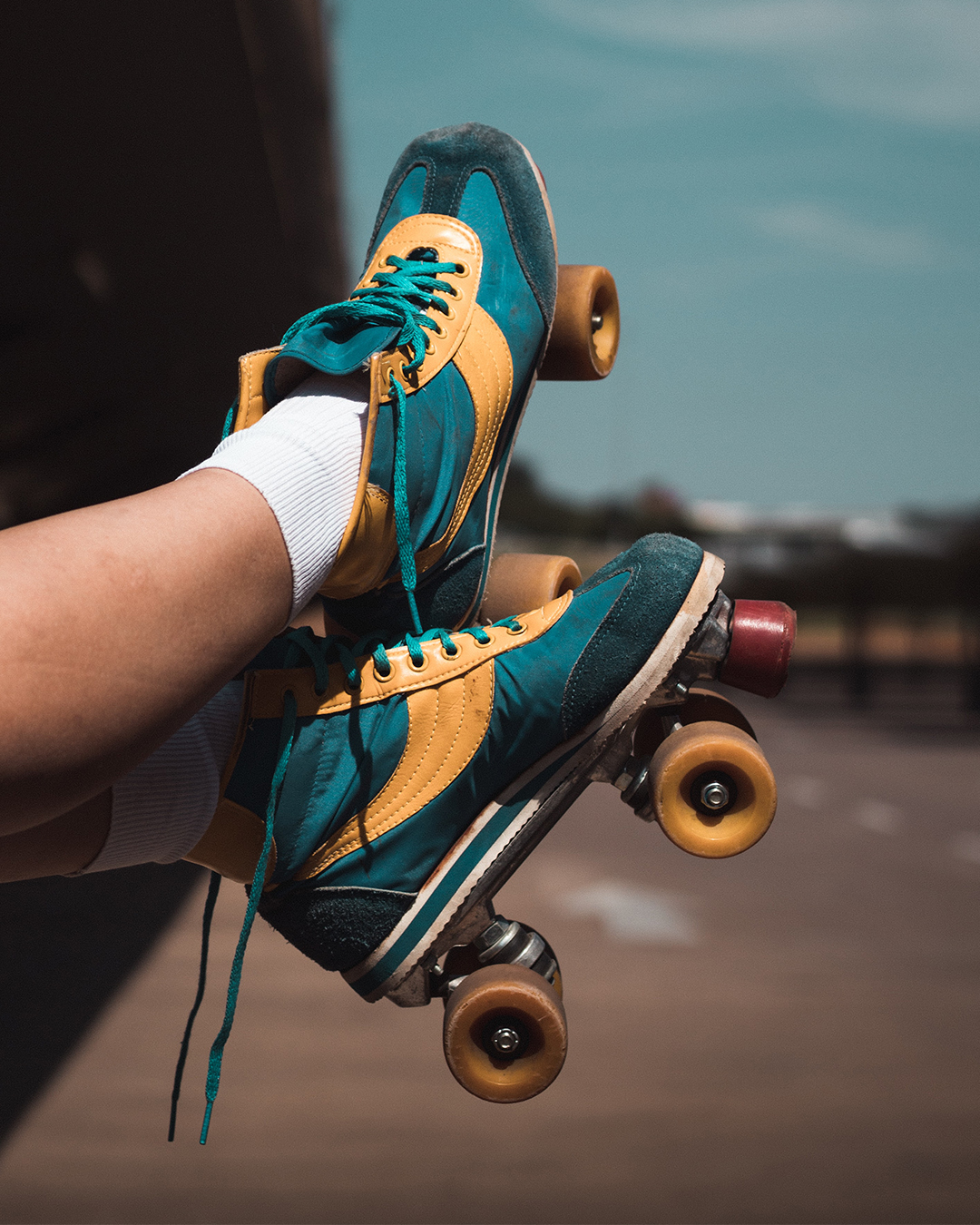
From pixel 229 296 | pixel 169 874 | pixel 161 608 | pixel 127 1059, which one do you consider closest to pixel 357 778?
pixel 161 608

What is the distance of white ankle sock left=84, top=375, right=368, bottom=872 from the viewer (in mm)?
1068

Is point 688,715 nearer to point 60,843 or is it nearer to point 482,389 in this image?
point 482,389

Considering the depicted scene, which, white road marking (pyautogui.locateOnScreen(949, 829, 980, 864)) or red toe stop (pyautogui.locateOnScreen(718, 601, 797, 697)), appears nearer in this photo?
red toe stop (pyautogui.locateOnScreen(718, 601, 797, 697))

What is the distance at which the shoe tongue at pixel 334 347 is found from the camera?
1.22 metres

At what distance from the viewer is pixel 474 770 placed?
1.31 m

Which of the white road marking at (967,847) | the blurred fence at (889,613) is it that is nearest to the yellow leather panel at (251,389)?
the white road marking at (967,847)

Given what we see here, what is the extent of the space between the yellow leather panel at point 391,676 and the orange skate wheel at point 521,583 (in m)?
0.23

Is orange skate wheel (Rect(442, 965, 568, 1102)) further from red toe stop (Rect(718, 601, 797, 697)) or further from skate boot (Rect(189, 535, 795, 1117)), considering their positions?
red toe stop (Rect(718, 601, 797, 697))

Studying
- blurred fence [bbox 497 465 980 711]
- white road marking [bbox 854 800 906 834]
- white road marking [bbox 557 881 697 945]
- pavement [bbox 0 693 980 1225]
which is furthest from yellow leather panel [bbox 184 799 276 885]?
blurred fence [bbox 497 465 980 711]

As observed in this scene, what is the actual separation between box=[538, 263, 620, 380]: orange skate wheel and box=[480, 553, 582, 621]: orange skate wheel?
28 cm

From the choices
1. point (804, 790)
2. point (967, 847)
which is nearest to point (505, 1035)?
point (967, 847)

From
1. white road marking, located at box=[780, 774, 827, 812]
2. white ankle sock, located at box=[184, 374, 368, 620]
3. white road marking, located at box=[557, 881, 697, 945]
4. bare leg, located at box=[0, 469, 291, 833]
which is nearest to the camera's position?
bare leg, located at box=[0, 469, 291, 833]

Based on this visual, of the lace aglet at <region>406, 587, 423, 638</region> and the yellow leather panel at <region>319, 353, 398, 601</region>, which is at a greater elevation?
the yellow leather panel at <region>319, 353, 398, 601</region>

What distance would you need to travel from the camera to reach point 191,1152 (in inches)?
222
